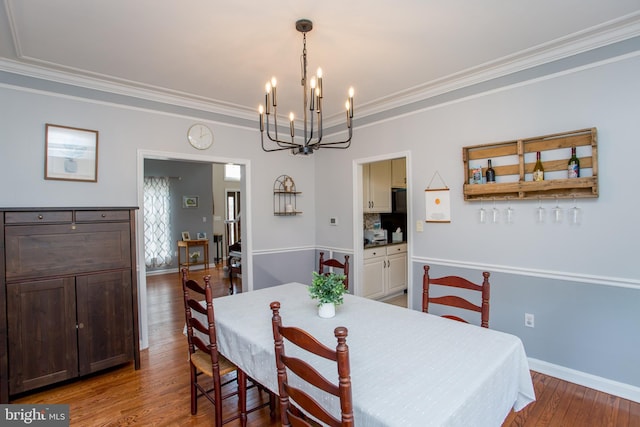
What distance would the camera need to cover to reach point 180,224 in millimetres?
7637

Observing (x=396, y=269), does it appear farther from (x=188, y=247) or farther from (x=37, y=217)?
(x=188, y=247)

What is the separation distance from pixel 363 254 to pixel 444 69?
243cm

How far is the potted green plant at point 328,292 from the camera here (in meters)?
1.96

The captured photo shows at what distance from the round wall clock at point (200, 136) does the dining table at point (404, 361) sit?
2164 mm

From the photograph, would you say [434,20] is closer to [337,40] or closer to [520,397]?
[337,40]

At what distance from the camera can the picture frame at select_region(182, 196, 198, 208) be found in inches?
303

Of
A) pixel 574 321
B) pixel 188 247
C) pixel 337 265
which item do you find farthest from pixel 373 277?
pixel 188 247

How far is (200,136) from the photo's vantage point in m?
3.74

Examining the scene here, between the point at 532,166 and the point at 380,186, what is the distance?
254 cm

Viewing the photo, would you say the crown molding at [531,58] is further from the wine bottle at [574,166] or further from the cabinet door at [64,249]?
the cabinet door at [64,249]

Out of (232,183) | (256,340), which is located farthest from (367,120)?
(232,183)

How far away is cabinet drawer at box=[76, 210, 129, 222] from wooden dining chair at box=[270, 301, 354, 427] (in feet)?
7.24

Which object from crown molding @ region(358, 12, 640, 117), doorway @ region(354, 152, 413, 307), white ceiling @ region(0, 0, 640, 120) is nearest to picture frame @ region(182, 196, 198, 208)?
doorway @ region(354, 152, 413, 307)

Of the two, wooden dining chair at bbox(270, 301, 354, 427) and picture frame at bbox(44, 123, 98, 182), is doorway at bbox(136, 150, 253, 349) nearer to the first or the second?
picture frame at bbox(44, 123, 98, 182)
